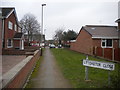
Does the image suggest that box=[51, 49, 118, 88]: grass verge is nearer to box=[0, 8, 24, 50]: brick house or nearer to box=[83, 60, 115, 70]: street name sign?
box=[83, 60, 115, 70]: street name sign

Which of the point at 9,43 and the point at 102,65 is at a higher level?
the point at 9,43

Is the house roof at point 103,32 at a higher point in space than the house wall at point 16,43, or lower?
higher

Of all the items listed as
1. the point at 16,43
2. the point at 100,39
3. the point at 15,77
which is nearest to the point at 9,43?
the point at 16,43

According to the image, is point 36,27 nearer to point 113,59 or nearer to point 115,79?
point 113,59

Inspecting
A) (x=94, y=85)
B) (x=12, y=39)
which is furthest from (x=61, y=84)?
(x=12, y=39)

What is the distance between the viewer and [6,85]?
14.2 ft

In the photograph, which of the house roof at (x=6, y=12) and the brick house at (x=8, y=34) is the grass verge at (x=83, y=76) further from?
the house roof at (x=6, y=12)

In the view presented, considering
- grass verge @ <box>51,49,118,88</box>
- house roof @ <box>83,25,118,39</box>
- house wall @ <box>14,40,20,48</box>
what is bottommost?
grass verge @ <box>51,49,118,88</box>

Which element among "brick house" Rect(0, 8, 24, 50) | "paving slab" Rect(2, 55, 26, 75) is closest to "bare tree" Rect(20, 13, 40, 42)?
"brick house" Rect(0, 8, 24, 50)

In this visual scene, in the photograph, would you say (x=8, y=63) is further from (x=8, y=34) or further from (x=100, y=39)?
(x=100, y=39)

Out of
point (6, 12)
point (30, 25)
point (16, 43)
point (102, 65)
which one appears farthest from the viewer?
point (30, 25)

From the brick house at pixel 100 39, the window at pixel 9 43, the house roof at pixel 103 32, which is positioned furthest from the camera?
the window at pixel 9 43

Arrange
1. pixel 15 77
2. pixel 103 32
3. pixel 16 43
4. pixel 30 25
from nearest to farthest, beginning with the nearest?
pixel 15 77
pixel 103 32
pixel 16 43
pixel 30 25

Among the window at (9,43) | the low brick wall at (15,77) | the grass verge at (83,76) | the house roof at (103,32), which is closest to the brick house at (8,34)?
the window at (9,43)
